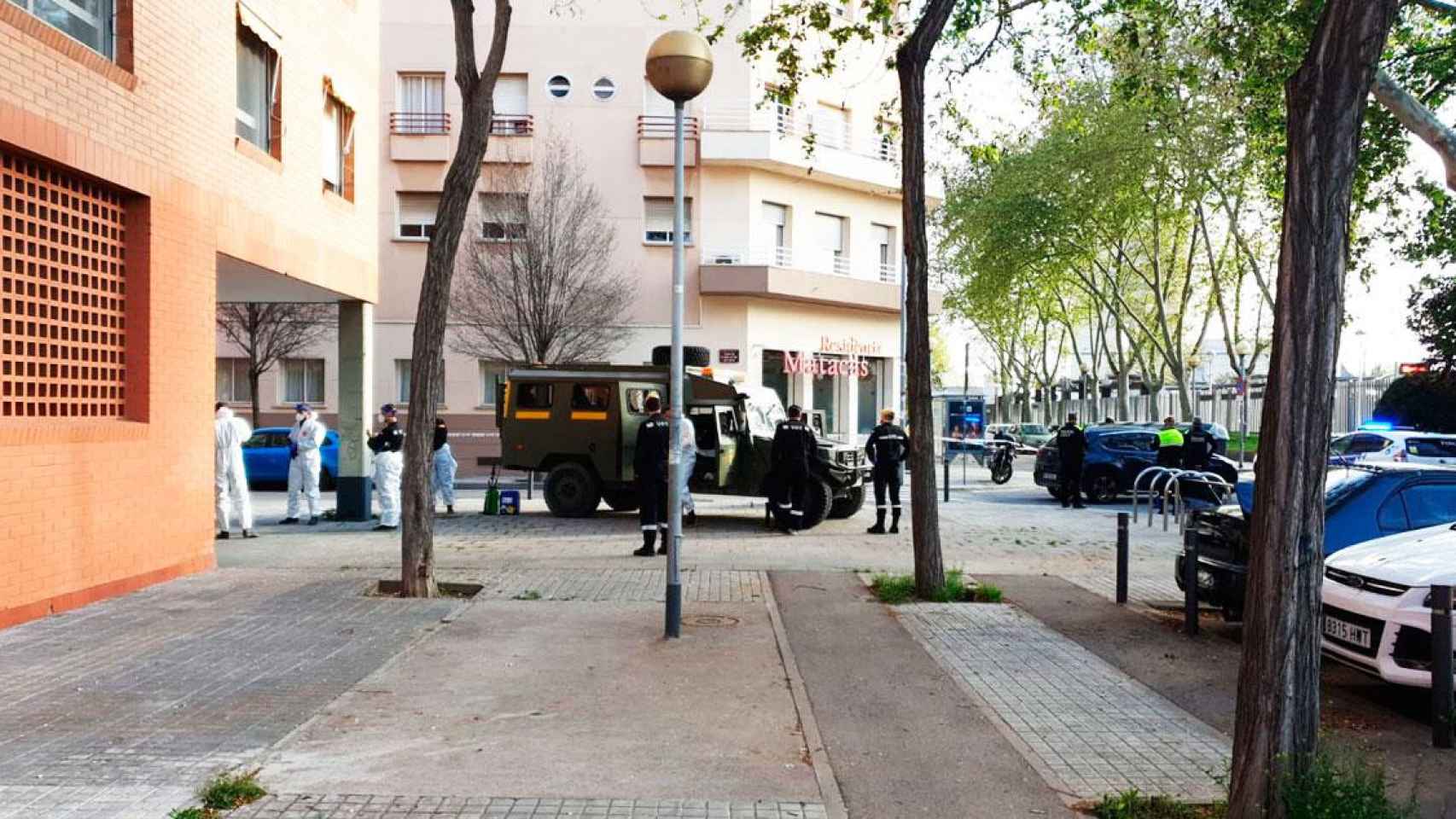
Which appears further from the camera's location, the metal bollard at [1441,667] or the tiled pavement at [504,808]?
the metal bollard at [1441,667]

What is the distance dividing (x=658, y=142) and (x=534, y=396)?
48.4ft

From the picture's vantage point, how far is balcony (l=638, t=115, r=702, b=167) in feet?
104

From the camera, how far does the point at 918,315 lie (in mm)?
11109

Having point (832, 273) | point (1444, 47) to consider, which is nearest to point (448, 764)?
point (1444, 47)

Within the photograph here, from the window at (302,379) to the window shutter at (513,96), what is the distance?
8.46 metres

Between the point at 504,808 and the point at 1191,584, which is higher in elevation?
the point at 1191,584

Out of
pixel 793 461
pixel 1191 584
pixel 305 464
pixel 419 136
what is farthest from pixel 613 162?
pixel 1191 584

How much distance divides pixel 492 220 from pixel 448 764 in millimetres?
26393

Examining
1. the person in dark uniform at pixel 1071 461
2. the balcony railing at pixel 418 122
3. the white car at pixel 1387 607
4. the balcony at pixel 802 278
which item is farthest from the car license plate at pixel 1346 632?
the balcony railing at pixel 418 122

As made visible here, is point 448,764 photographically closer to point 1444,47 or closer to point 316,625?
point 316,625

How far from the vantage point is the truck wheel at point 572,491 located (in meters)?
18.6

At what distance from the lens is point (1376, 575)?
7.48 meters

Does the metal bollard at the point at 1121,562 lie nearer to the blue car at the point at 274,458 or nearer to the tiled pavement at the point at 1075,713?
the tiled pavement at the point at 1075,713

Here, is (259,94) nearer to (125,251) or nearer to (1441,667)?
(125,251)
